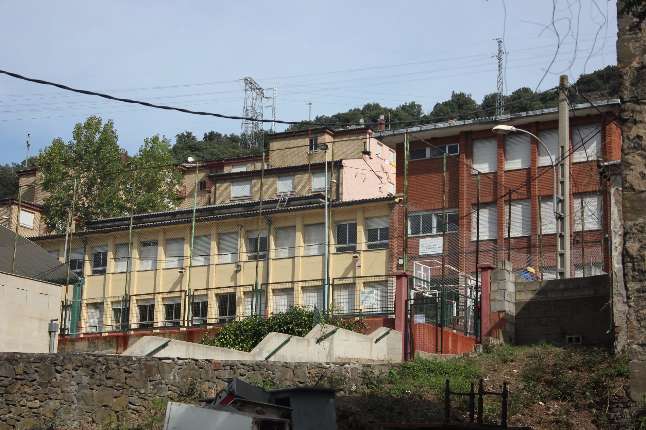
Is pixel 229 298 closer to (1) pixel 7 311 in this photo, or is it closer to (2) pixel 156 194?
(1) pixel 7 311

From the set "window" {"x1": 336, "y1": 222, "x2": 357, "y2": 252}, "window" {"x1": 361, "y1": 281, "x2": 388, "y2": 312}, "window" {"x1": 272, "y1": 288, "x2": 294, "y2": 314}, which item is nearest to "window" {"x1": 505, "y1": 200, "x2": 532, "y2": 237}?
"window" {"x1": 336, "y1": 222, "x2": 357, "y2": 252}

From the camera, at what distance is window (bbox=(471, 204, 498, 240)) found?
46594mm

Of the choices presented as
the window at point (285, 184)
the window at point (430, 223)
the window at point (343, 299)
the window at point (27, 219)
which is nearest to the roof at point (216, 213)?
the window at point (430, 223)

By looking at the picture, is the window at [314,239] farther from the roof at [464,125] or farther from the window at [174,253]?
the window at [174,253]

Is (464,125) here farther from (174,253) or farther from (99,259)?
(99,259)

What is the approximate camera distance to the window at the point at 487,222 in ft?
153

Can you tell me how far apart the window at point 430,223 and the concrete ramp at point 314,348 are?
24.4m

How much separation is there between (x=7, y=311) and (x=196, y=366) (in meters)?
9.52

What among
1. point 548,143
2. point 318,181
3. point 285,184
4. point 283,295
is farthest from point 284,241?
point 548,143

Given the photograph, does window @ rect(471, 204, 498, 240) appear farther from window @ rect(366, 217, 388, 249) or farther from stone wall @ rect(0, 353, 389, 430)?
stone wall @ rect(0, 353, 389, 430)

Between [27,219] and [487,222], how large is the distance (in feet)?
109

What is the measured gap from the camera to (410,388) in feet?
64.2

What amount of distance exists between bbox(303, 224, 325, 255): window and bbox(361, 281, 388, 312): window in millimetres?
15220

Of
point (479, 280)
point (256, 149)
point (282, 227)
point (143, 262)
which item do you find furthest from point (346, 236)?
point (256, 149)
